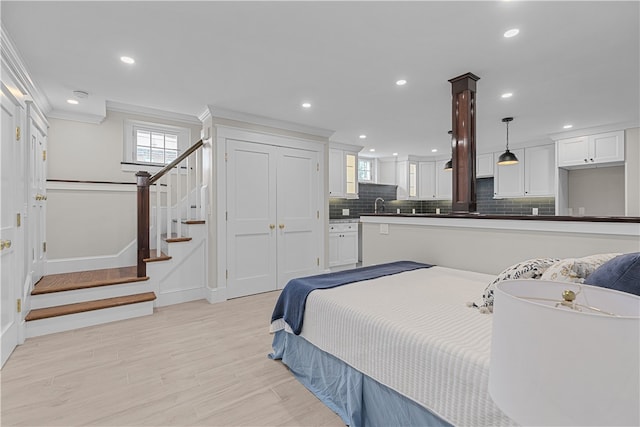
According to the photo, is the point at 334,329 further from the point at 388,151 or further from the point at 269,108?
the point at 388,151

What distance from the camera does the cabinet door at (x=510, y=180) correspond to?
5.72 metres

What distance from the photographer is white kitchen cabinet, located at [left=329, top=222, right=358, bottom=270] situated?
5770mm

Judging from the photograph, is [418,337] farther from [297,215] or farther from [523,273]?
[297,215]

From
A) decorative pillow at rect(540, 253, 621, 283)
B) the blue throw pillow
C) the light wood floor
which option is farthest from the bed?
the blue throw pillow

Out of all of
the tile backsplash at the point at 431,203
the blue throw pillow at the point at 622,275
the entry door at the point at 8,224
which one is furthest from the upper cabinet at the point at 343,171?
the blue throw pillow at the point at 622,275

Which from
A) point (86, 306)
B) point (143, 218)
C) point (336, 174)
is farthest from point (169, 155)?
point (336, 174)

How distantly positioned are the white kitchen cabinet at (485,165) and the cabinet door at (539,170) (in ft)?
2.03

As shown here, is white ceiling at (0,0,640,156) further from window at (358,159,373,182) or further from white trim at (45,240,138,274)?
window at (358,159,373,182)

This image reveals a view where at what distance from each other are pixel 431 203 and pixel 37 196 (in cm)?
740

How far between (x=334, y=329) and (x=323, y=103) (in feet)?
8.94

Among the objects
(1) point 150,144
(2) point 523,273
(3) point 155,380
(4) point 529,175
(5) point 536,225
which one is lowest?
(3) point 155,380

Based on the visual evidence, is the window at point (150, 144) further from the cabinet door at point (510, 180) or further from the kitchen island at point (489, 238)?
the cabinet door at point (510, 180)

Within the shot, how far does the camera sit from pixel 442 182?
23.6 feet

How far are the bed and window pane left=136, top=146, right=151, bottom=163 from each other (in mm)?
3262
